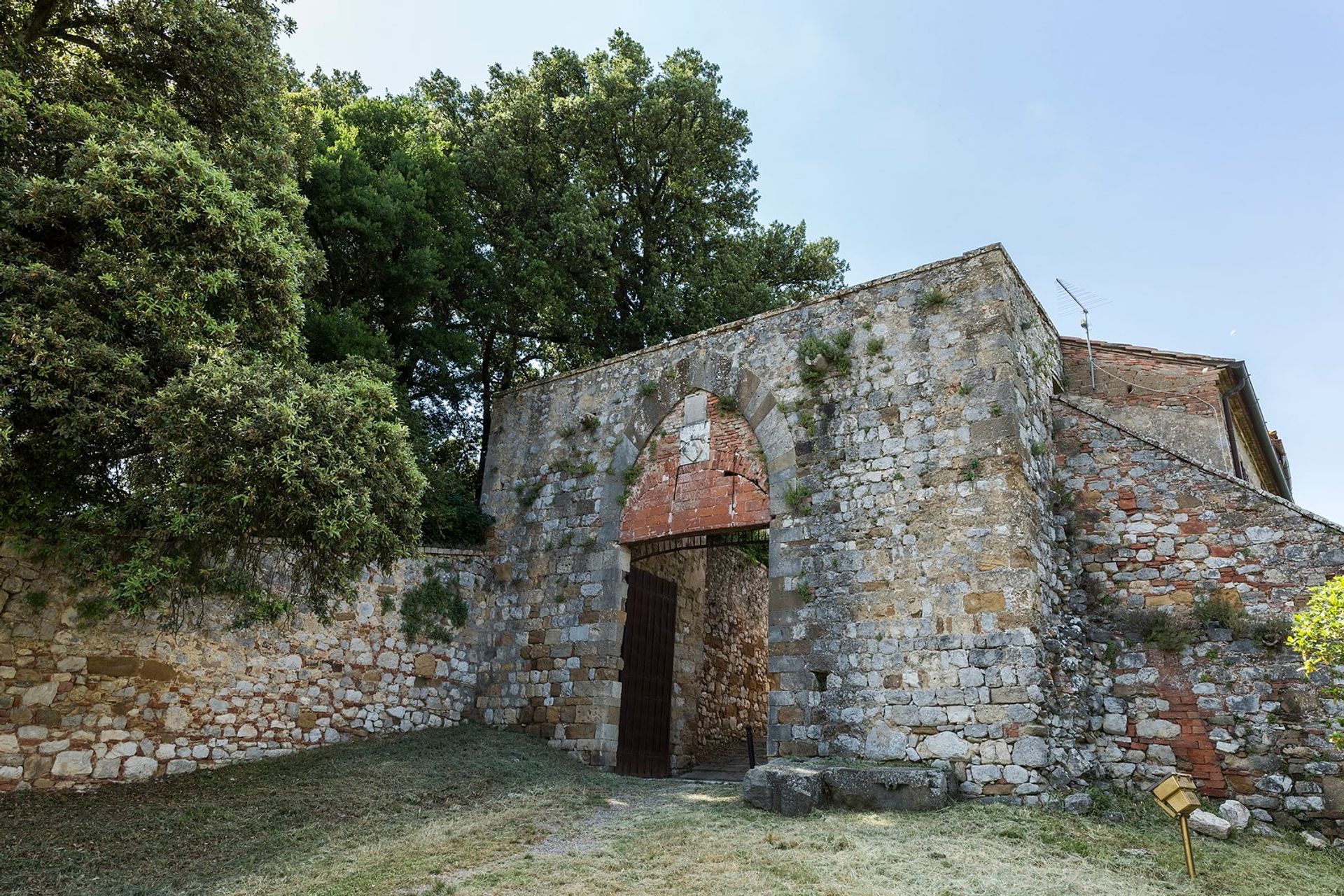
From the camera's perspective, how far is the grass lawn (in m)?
5.92

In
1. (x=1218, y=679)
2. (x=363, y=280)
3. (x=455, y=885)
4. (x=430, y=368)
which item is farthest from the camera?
(x=430, y=368)

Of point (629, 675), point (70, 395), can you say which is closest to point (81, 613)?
point (70, 395)

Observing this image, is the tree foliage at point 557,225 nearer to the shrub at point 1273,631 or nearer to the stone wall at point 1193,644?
the stone wall at point 1193,644

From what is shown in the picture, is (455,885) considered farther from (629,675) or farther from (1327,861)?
(1327,861)

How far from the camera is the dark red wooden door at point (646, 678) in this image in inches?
459

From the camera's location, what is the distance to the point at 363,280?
1377 centimetres

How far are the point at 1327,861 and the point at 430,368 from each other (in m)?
13.5

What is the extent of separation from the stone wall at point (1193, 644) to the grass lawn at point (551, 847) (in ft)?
2.10

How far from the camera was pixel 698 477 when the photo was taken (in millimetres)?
11211

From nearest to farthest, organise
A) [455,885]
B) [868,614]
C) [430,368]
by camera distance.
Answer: [455,885] → [868,614] → [430,368]

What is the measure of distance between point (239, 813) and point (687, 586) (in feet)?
25.9

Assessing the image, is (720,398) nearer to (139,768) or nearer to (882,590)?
(882,590)

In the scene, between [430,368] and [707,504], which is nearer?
[707,504]

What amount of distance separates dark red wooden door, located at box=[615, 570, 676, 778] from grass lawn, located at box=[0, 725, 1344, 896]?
9.01 ft
